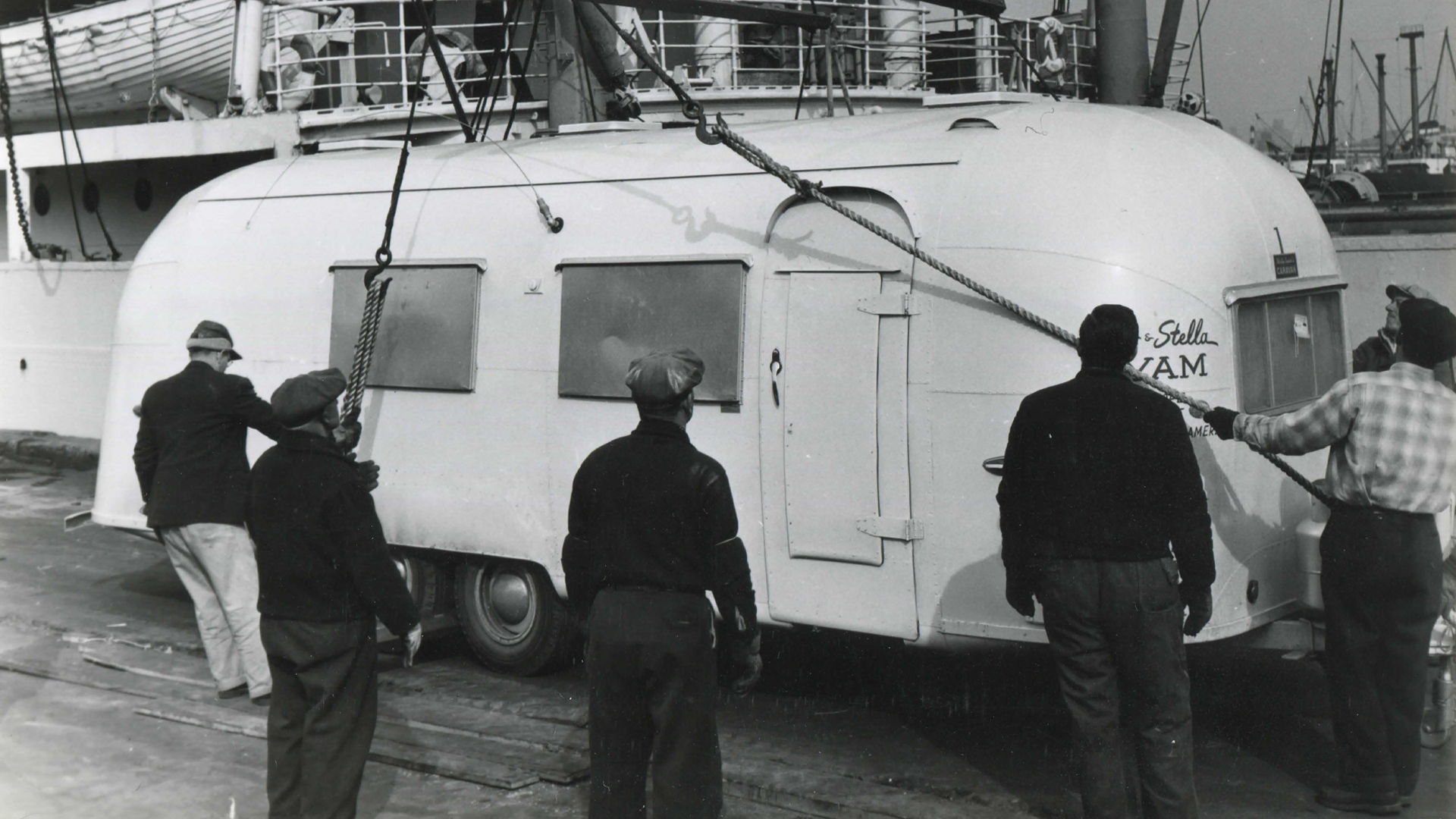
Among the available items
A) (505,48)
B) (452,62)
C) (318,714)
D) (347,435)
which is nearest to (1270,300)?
(347,435)

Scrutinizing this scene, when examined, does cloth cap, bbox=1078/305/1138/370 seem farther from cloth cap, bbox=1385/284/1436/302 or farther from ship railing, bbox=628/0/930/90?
ship railing, bbox=628/0/930/90

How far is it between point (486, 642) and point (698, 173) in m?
3.11

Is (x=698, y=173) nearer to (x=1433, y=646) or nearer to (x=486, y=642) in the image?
(x=486, y=642)

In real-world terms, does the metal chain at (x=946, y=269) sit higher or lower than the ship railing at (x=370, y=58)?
lower

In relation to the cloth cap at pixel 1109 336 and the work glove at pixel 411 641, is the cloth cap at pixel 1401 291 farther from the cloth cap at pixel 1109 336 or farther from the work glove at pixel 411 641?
the work glove at pixel 411 641

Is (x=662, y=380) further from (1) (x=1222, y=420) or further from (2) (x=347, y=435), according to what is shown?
(1) (x=1222, y=420)

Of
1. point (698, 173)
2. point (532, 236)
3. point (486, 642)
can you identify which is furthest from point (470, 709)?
point (698, 173)

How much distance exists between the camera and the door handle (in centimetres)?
719

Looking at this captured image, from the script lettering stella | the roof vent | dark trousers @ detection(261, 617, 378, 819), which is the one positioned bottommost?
dark trousers @ detection(261, 617, 378, 819)

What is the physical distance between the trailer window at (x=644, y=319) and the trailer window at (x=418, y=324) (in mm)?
711

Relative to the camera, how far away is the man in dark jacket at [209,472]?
27.0ft

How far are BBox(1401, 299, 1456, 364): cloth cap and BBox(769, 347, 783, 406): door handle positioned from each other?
2742 mm

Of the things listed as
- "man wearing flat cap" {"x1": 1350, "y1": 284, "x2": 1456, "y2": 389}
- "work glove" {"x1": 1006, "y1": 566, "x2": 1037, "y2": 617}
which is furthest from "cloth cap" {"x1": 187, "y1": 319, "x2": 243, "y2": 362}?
"man wearing flat cap" {"x1": 1350, "y1": 284, "x2": 1456, "y2": 389}

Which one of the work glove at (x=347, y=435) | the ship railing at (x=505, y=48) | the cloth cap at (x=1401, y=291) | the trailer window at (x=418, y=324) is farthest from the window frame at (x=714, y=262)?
the ship railing at (x=505, y=48)
